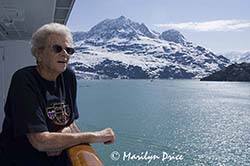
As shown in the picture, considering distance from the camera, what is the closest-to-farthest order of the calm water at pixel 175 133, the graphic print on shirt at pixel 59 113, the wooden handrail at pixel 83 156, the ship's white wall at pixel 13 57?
1. the wooden handrail at pixel 83 156
2. the graphic print on shirt at pixel 59 113
3. the ship's white wall at pixel 13 57
4. the calm water at pixel 175 133

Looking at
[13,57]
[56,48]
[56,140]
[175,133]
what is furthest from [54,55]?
[175,133]

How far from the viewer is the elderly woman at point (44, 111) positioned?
1.18 meters

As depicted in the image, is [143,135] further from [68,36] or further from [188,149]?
[68,36]

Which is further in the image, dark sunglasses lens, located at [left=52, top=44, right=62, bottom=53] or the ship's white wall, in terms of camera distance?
the ship's white wall

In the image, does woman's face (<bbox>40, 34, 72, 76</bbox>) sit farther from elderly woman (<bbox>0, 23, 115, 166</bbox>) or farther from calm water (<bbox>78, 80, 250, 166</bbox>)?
calm water (<bbox>78, 80, 250, 166</bbox>)

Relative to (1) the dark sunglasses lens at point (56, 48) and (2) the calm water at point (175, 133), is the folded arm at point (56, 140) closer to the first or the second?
(1) the dark sunglasses lens at point (56, 48)

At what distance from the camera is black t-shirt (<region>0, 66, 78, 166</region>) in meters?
1.18

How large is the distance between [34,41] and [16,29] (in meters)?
5.73

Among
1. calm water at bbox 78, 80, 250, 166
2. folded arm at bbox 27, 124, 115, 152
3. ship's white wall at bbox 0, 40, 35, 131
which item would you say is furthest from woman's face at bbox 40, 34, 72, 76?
calm water at bbox 78, 80, 250, 166

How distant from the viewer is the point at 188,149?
23.6 meters

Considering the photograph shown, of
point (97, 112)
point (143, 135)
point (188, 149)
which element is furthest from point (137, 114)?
point (188, 149)

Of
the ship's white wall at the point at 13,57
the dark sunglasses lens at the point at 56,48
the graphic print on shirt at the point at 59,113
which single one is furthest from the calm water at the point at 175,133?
the dark sunglasses lens at the point at 56,48

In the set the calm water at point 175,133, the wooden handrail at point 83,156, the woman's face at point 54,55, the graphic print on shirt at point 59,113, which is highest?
the woman's face at point 54,55

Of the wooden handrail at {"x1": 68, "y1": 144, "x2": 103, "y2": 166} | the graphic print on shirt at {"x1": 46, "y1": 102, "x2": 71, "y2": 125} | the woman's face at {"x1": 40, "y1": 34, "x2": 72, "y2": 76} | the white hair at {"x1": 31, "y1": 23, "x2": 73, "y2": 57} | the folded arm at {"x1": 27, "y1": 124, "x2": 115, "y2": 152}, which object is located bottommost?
the wooden handrail at {"x1": 68, "y1": 144, "x2": 103, "y2": 166}
